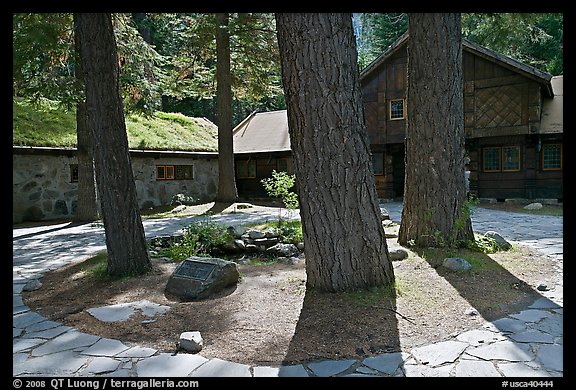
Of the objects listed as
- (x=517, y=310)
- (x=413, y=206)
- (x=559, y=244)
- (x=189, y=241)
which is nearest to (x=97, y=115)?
(x=189, y=241)

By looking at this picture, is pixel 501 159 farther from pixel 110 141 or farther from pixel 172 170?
pixel 110 141

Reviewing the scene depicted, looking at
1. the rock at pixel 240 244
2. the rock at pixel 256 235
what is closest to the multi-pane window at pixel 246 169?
the rock at pixel 256 235

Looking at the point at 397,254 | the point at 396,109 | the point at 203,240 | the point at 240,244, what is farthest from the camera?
the point at 396,109

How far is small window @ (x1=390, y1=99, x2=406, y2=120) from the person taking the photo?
17.9 metres

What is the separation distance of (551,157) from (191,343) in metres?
16.7

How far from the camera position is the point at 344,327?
3.66 m

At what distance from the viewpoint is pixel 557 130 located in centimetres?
1498

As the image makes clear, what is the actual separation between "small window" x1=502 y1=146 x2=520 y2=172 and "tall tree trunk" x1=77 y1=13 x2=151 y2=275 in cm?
1525

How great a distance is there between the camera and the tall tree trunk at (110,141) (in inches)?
217

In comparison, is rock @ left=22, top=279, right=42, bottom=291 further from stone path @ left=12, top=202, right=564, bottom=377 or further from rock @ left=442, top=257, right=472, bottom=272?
rock @ left=442, top=257, right=472, bottom=272

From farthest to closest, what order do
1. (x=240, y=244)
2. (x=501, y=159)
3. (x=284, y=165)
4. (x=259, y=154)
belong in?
(x=284, y=165) → (x=259, y=154) → (x=501, y=159) → (x=240, y=244)

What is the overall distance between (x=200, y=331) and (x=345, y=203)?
1.79 meters

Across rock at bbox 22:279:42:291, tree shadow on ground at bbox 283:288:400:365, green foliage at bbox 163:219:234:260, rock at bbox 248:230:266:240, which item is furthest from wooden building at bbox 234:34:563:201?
rock at bbox 22:279:42:291

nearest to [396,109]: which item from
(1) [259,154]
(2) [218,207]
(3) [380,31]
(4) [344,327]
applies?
(1) [259,154]
